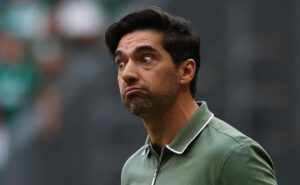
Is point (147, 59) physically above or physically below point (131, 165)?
above

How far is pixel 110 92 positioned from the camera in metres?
7.68

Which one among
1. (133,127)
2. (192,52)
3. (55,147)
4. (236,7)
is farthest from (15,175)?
(192,52)

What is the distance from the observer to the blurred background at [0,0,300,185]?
22.9 feet

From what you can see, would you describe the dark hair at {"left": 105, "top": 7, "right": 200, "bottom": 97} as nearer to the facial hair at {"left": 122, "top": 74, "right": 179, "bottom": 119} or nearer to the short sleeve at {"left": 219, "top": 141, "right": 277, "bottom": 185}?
the facial hair at {"left": 122, "top": 74, "right": 179, "bottom": 119}

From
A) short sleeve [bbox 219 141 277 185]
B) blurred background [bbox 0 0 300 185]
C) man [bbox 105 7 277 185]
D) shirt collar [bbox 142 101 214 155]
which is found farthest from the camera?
blurred background [bbox 0 0 300 185]

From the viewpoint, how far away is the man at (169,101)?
9.63 feet

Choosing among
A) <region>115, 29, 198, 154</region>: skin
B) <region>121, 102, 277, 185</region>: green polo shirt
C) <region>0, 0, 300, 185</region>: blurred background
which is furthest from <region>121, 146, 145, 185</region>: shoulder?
<region>0, 0, 300, 185</region>: blurred background

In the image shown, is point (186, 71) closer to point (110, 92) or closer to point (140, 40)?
point (140, 40)

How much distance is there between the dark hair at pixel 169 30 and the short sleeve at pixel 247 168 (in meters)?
0.44

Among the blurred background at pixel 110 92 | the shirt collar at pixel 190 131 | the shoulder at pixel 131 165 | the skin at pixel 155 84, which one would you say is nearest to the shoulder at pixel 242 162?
the shirt collar at pixel 190 131

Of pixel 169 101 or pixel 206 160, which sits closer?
pixel 206 160

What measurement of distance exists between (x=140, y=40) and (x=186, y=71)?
216 millimetres

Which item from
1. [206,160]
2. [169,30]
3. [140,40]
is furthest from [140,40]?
[206,160]

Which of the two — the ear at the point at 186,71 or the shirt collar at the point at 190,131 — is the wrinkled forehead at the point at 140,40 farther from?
the shirt collar at the point at 190,131
